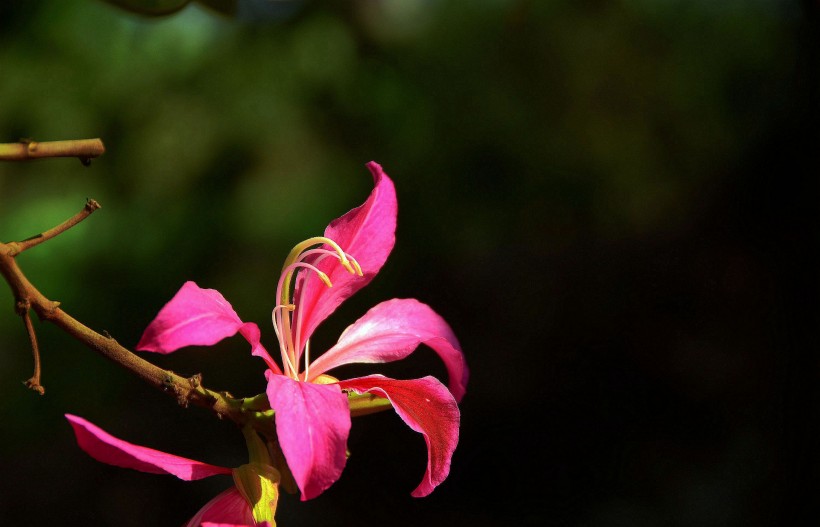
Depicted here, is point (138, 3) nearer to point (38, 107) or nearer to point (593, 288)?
point (38, 107)

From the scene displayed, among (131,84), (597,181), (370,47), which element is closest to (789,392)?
(597,181)

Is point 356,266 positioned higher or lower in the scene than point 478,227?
higher

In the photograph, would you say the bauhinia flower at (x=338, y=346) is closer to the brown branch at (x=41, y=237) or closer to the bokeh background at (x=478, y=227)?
the brown branch at (x=41, y=237)

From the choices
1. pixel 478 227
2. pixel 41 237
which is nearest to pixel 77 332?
pixel 41 237

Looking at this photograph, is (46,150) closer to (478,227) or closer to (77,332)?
(77,332)

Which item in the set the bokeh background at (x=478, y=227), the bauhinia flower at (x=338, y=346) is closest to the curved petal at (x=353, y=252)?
the bauhinia flower at (x=338, y=346)

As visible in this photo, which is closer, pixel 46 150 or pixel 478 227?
pixel 46 150
